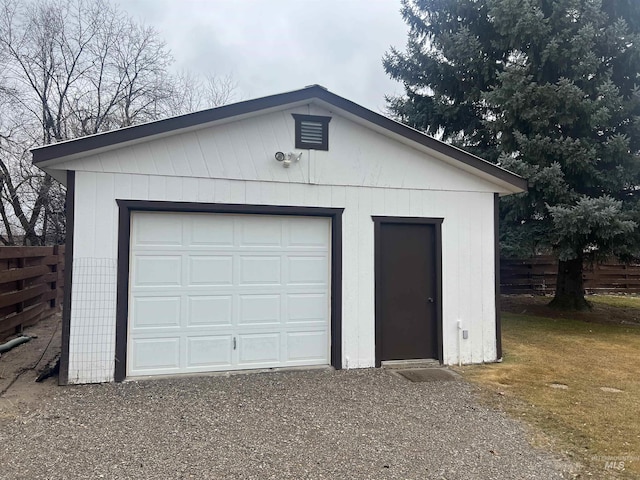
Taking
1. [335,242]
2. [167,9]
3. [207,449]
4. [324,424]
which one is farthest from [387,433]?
[167,9]

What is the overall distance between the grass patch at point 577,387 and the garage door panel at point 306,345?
1894mm

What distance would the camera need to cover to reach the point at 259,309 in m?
6.08

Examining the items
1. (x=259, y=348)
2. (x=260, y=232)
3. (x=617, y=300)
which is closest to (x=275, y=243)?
(x=260, y=232)

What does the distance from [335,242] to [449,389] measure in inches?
89.9

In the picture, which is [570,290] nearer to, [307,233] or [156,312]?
[307,233]

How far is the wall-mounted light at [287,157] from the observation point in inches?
236

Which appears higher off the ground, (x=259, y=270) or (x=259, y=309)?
(x=259, y=270)

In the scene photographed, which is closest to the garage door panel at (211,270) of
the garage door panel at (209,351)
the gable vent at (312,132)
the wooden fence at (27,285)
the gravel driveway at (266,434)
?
the garage door panel at (209,351)

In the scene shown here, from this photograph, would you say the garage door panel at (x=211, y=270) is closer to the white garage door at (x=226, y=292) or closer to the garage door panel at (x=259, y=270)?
the white garage door at (x=226, y=292)

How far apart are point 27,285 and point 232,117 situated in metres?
5.85

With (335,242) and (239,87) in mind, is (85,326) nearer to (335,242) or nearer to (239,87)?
(335,242)

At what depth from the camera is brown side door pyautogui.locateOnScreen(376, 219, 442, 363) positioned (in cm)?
Result: 644

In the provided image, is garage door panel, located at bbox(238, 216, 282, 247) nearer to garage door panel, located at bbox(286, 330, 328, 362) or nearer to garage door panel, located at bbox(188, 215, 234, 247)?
garage door panel, located at bbox(188, 215, 234, 247)

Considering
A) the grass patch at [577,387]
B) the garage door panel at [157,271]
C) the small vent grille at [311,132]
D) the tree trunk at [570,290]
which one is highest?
the small vent grille at [311,132]
